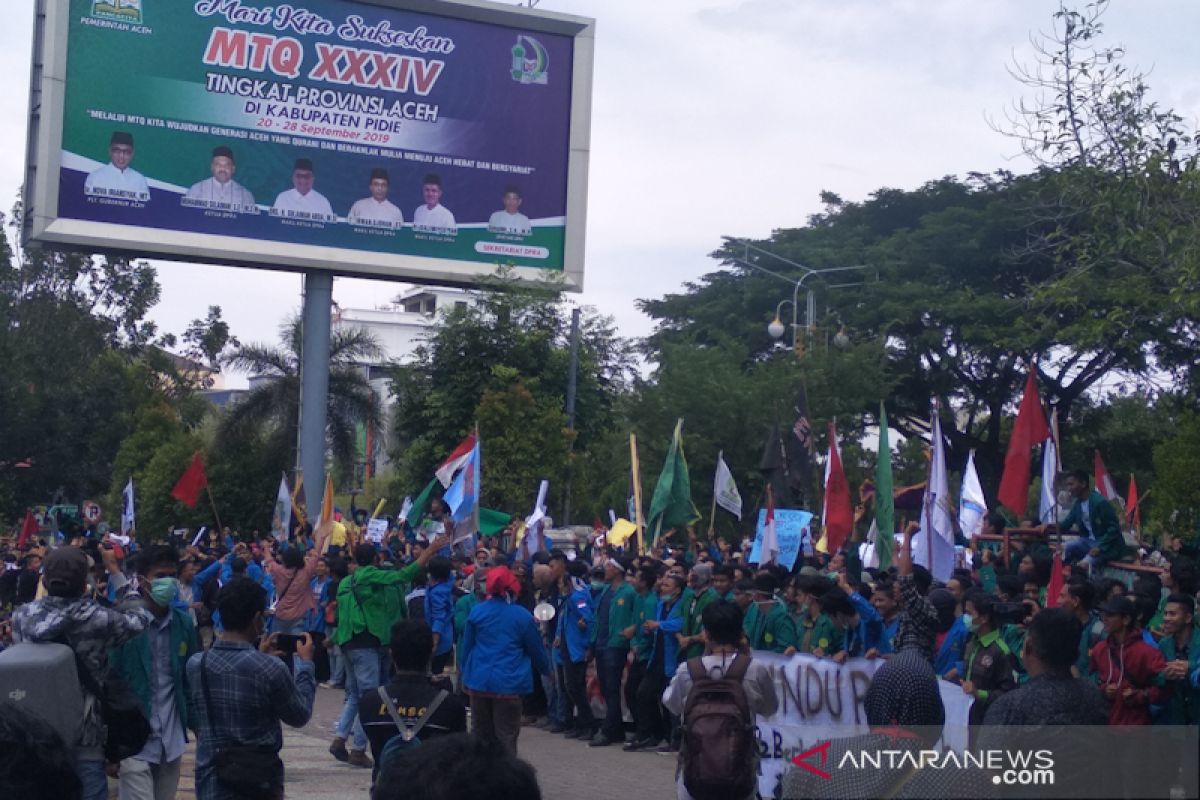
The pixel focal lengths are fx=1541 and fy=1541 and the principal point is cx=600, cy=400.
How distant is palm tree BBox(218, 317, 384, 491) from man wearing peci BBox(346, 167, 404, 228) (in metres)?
7.82

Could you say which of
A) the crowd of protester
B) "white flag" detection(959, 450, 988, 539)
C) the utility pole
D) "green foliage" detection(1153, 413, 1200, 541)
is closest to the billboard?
the utility pole

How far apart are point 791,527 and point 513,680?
246 inches

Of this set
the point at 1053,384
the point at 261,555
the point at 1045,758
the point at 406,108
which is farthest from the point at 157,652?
the point at 1053,384

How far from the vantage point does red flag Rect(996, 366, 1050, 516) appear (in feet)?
46.8

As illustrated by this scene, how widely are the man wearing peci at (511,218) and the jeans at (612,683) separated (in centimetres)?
2136

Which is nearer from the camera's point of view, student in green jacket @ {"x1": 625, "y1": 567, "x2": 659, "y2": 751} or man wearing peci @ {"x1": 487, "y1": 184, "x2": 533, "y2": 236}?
student in green jacket @ {"x1": 625, "y1": 567, "x2": 659, "y2": 751}

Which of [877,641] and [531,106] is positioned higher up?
[531,106]

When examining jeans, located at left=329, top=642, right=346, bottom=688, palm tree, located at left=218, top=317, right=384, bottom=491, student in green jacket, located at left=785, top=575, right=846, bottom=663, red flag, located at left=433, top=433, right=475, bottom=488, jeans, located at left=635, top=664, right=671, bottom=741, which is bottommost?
jeans, located at left=329, top=642, right=346, bottom=688

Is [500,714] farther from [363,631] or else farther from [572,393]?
[572,393]

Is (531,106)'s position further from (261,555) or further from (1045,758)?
(1045,758)

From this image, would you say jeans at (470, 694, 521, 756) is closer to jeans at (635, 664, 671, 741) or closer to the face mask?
jeans at (635, 664, 671, 741)

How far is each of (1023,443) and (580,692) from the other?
15.8ft

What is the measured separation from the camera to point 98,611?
6.57 m

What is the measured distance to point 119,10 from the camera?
1245 inches
